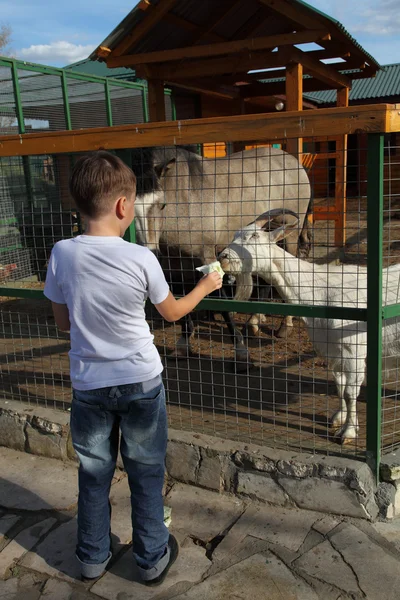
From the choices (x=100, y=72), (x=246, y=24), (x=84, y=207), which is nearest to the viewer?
(x=84, y=207)

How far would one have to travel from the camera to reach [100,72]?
16062 millimetres

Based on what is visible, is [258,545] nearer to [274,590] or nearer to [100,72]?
[274,590]

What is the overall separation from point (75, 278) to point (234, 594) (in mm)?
1593

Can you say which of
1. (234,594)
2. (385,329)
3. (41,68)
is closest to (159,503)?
(234,594)

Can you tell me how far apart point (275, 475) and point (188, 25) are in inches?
270

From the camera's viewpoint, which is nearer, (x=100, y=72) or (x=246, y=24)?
(x=246, y=24)

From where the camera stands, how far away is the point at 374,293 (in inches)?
111

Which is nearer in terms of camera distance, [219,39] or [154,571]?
[154,571]

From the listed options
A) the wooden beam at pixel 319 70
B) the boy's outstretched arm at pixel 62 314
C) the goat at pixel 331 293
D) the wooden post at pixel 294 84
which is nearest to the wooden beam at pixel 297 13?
the wooden beam at pixel 319 70

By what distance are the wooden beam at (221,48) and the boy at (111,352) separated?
18.6 feet

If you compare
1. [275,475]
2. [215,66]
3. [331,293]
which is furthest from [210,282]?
[215,66]

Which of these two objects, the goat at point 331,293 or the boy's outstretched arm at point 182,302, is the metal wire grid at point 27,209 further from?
the boy's outstretched arm at point 182,302

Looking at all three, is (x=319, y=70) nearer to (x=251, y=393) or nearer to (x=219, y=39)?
(x=219, y=39)

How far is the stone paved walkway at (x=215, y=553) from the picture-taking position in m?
2.47
